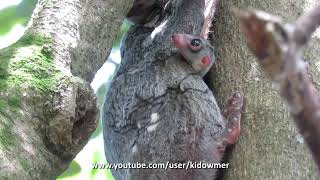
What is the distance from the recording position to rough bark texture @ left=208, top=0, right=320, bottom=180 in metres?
2.38

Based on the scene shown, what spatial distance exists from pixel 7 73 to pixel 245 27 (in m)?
2.01

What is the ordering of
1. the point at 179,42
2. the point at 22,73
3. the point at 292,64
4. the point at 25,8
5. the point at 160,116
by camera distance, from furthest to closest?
the point at 25,8
the point at 179,42
the point at 160,116
the point at 22,73
the point at 292,64

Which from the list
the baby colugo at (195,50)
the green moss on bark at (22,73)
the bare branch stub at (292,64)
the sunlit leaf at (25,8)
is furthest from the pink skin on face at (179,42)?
the bare branch stub at (292,64)

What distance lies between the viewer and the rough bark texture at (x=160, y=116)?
9.35 ft

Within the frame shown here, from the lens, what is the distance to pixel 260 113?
2.63m

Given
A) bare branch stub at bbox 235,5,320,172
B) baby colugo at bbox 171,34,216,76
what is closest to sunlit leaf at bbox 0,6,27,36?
baby colugo at bbox 171,34,216,76

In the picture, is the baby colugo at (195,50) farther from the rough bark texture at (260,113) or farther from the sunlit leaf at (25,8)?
the sunlit leaf at (25,8)

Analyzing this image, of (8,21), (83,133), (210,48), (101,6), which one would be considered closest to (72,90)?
(83,133)

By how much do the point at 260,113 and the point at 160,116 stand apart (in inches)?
25.9

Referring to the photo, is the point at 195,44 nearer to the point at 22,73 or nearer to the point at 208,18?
the point at 208,18

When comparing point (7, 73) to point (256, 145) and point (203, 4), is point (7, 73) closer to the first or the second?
point (256, 145)

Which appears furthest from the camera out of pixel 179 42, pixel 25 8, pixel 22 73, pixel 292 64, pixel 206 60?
pixel 25 8

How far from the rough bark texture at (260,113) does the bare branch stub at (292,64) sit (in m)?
1.83

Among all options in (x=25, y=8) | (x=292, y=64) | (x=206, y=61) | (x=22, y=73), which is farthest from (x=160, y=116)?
(x=292, y=64)
